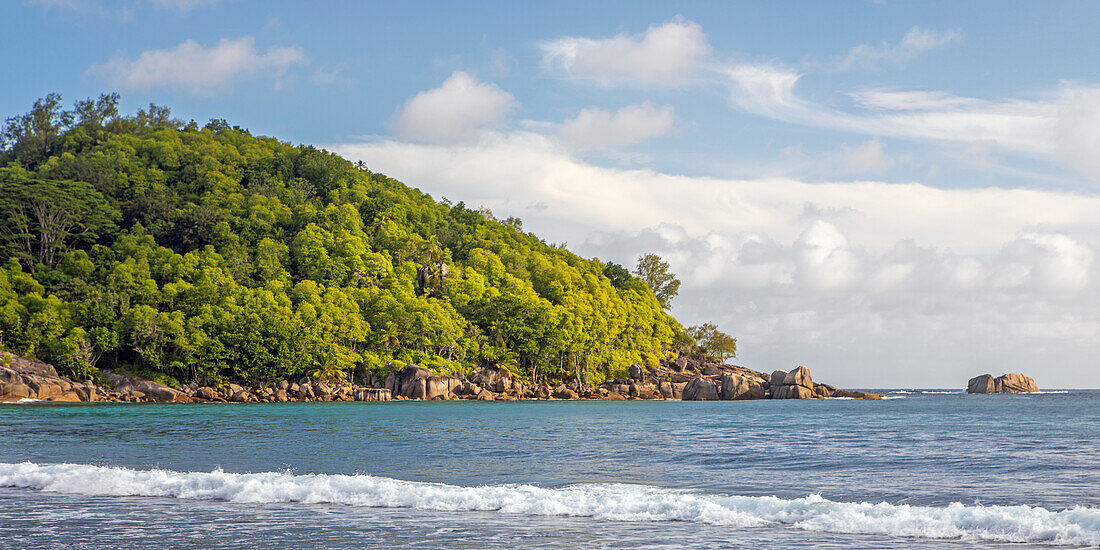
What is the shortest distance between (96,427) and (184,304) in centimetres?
5771

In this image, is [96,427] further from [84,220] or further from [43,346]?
[84,220]

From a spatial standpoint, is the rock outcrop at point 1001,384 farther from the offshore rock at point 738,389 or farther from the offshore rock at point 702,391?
the offshore rock at point 702,391

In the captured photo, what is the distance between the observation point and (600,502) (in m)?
17.6

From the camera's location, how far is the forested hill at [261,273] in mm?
90125

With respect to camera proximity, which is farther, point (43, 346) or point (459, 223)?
point (459, 223)

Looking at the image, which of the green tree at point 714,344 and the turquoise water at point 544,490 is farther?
the green tree at point 714,344

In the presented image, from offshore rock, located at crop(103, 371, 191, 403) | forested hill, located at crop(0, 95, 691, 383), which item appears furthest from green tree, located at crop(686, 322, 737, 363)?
offshore rock, located at crop(103, 371, 191, 403)

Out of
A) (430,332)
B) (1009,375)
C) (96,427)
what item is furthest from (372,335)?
(1009,375)

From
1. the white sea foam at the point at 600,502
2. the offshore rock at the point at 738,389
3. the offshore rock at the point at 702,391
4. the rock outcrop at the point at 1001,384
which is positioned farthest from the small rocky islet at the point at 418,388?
the white sea foam at the point at 600,502

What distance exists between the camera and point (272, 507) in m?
17.9

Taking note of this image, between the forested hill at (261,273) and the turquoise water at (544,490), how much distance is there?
55.1 metres

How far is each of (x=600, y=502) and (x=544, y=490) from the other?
2.07 metres

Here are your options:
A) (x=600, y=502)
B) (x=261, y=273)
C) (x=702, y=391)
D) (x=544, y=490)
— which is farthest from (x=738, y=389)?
(x=600, y=502)

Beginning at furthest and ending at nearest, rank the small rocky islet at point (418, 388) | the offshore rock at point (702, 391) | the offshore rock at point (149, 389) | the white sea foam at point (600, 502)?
1. the offshore rock at point (702, 391)
2. the offshore rock at point (149, 389)
3. the small rocky islet at point (418, 388)
4. the white sea foam at point (600, 502)
